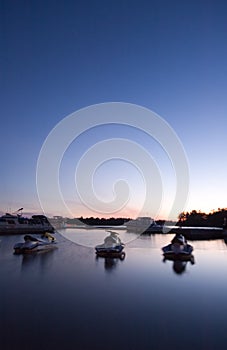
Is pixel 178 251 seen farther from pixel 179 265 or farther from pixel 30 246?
pixel 30 246

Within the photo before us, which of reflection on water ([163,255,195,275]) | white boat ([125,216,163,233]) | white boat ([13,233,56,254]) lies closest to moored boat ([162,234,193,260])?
reflection on water ([163,255,195,275])

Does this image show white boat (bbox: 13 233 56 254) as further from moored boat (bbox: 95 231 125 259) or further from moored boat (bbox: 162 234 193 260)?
moored boat (bbox: 162 234 193 260)

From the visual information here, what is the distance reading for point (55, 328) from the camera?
23.8ft

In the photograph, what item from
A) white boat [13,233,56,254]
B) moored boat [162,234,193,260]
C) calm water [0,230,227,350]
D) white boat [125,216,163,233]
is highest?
white boat [125,216,163,233]

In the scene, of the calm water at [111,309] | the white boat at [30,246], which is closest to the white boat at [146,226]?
the white boat at [30,246]

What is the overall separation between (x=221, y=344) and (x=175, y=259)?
16.0 metres

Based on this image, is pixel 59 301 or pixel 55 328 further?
pixel 59 301

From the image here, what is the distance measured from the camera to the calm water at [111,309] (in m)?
6.60

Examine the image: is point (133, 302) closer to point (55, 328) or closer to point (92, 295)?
point (92, 295)

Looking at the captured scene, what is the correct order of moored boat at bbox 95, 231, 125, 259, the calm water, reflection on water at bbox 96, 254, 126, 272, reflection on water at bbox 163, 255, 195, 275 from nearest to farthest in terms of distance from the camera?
Result: the calm water → reflection on water at bbox 163, 255, 195, 275 → reflection on water at bbox 96, 254, 126, 272 → moored boat at bbox 95, 231, 125, 259

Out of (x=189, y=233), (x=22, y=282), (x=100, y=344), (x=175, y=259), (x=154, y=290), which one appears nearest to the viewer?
(x=100, y=344)

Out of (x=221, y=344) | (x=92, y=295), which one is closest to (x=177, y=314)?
(x=221, y=344)

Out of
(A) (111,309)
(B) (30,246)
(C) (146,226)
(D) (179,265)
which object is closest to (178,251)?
(D) (179,265)

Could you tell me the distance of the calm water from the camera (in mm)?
6598
